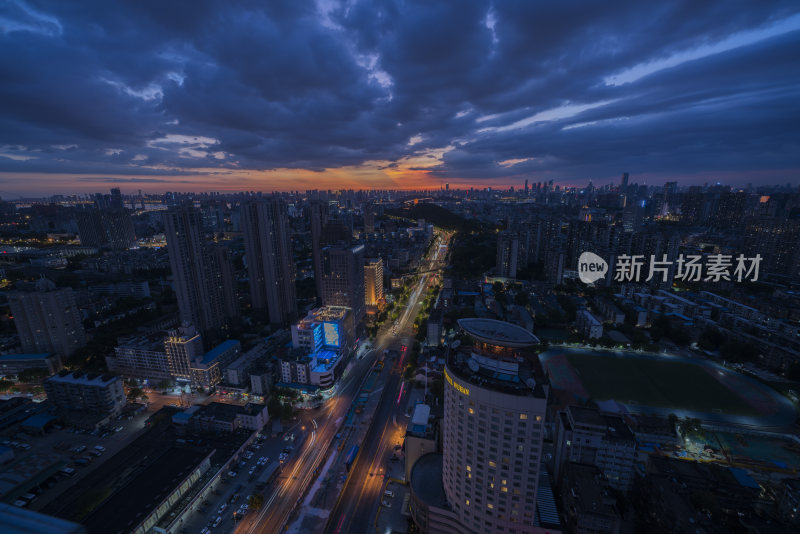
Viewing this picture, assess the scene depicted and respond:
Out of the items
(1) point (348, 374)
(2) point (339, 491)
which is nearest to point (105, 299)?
(1) point (348, 374)

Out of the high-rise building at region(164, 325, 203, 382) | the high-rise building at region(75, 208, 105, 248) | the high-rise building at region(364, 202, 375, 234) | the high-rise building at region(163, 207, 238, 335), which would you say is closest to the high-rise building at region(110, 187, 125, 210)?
the high-rise building at region(75, 208, 105, 248)

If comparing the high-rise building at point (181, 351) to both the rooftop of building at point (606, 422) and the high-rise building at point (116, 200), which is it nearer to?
the rooftop of building at point (606, 422)

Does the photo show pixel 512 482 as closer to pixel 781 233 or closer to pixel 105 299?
pixel 105 299

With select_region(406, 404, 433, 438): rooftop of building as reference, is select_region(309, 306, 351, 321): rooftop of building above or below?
above

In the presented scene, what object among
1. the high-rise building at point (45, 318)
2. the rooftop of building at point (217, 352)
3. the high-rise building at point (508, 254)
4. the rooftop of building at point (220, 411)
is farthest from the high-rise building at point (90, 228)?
the high-rise building at point (508, 254)

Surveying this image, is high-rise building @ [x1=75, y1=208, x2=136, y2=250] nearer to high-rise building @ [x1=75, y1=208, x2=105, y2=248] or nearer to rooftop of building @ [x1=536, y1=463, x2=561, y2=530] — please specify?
high-rise building @ [x1=75, y1=208, x2=105, y2=248]

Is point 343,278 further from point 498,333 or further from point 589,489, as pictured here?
point 589,489

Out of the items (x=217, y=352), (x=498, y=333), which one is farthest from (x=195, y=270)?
(x=498, y=333)
